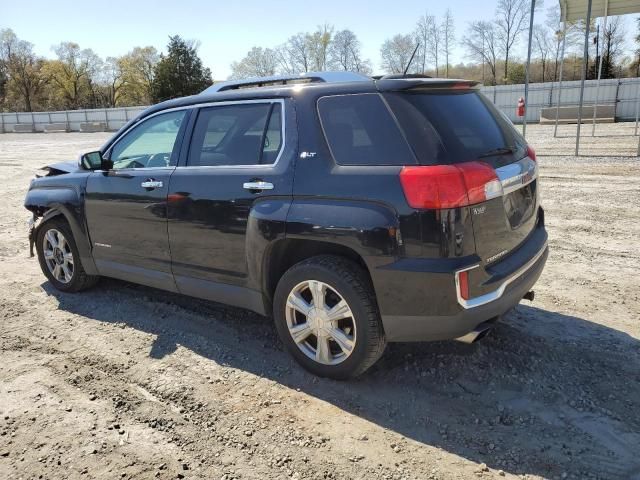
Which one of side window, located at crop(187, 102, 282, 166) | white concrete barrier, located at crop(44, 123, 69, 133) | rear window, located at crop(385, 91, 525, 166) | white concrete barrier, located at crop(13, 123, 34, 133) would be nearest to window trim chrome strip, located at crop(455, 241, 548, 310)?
rear window, located at crop(385, 91, 525, 166)

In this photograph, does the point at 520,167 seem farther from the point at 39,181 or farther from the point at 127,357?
the point at 39,181

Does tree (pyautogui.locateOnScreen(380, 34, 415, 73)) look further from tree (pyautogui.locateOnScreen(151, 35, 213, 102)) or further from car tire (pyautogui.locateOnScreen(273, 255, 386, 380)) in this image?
car tire (pyautogui.locateOnScreen(273, 255, 386, 380))

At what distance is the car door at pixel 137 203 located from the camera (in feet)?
13.6

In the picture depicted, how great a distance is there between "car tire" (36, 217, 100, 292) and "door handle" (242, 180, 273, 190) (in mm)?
2400

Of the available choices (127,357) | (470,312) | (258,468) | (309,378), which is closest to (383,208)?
(470,312)

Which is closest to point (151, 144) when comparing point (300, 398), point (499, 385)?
point (300, 398)

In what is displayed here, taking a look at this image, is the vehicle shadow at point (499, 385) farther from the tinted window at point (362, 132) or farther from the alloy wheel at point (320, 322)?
the tinted window at point (362, 132)

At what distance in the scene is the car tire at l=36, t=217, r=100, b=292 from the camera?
5.04 metres

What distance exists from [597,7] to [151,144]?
16.7 meters

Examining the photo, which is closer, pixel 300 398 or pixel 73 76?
pixel 300 398

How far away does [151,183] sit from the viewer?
4137 mm

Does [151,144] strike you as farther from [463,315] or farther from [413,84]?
[463,315]

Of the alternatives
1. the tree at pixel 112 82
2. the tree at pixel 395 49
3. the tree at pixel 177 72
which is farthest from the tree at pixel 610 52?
the tree at pixel 112 82

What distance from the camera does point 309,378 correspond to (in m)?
3.47
